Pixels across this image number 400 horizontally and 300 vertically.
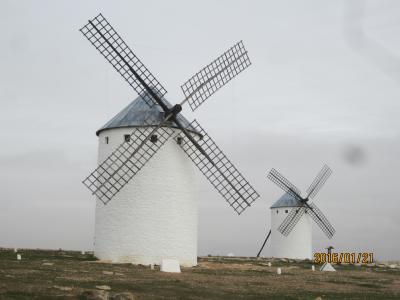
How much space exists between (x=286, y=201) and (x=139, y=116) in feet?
101

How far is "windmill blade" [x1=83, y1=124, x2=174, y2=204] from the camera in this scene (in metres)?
29.5

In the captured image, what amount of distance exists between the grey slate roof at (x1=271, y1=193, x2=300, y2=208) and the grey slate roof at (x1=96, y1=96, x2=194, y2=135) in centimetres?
2836

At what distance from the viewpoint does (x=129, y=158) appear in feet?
95.7

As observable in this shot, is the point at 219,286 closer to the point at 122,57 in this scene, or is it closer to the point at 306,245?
the point at 122,57

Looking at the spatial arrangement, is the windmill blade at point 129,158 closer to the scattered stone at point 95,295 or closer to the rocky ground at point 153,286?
the rocky ground at point 153,286

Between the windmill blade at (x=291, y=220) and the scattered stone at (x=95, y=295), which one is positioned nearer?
the scattered stone at (x=95, y=295)

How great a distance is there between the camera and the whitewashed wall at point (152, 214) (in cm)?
2981

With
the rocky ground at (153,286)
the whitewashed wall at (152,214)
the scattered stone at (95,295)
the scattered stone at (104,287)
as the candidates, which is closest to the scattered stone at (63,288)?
the rocky ground at (153,286)

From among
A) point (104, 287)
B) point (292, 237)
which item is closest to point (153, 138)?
point (104, 287)

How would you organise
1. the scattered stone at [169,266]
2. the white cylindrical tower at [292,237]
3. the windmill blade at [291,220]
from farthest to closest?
the white cylindrical tower at [292,237], the windmill blade at [291,220], the scattered stone at [169,266]

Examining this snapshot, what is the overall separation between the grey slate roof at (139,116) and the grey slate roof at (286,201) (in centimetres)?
2836

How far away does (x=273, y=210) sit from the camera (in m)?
60.1

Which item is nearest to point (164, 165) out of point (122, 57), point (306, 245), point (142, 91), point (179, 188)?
point (179, 188)
